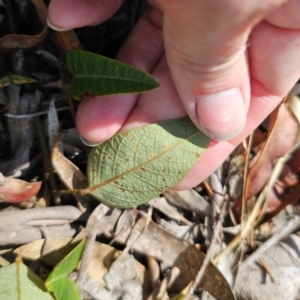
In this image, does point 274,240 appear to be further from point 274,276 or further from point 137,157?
point 137,157

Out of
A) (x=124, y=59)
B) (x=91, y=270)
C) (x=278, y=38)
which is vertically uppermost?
(x=278, y=38)

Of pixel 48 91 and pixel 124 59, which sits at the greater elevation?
pixel 124 59

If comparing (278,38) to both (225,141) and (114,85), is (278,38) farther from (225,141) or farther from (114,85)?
(114,85)

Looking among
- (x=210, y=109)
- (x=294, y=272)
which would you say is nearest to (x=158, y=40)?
(x=210, y=109)

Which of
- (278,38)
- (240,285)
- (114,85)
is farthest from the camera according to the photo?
(240,285)

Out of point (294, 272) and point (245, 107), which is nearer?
point (245, 107)

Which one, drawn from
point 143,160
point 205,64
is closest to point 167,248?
point 143,160

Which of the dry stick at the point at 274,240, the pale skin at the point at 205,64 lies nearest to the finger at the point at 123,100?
the pale skin at the point at 205,64

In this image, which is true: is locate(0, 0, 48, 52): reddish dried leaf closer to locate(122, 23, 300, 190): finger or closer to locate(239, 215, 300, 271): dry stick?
locate(122, 23, 300, 190): finger
